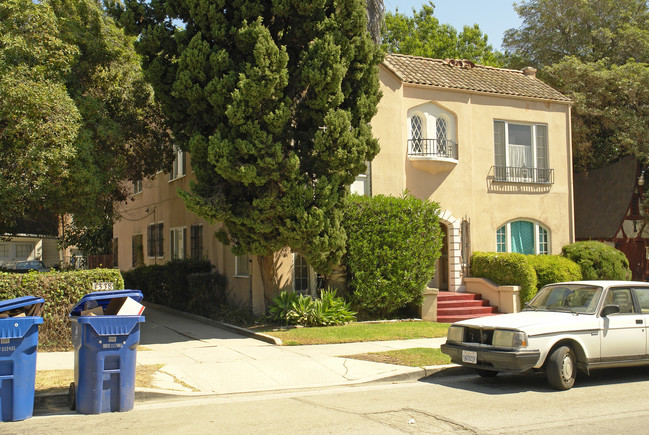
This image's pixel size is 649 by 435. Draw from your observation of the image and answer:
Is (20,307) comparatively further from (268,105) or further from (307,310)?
(307,310)

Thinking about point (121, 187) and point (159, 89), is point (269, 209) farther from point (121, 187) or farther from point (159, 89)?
point (121, 187)

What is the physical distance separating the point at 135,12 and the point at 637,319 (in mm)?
11929

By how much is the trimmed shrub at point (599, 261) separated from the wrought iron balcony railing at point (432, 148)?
4808 mm

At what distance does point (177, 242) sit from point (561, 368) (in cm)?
1528

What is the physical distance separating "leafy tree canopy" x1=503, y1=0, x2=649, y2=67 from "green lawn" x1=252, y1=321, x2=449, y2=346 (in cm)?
1682

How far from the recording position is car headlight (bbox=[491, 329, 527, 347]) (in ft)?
27.7

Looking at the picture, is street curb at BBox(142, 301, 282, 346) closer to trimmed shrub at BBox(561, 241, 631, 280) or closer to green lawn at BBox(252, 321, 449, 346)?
green lawn at BBox(252, 321, 449, 346)

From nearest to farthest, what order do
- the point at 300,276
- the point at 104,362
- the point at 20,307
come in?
1. the point at 104,362
2. the point at 20,307
3. the point at 300,276

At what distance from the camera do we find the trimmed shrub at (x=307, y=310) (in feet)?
45.9

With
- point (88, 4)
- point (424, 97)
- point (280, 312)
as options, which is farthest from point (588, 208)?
point (88, 4)

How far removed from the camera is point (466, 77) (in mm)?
19750

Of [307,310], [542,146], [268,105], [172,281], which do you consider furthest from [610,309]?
[172,281]

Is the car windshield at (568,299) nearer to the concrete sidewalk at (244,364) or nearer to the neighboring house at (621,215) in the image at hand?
the concrete sidewalk at (244,364)

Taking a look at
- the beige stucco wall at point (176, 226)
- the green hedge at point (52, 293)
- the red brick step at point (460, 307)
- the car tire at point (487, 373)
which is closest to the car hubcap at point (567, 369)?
the car tire at point (487, 373)
